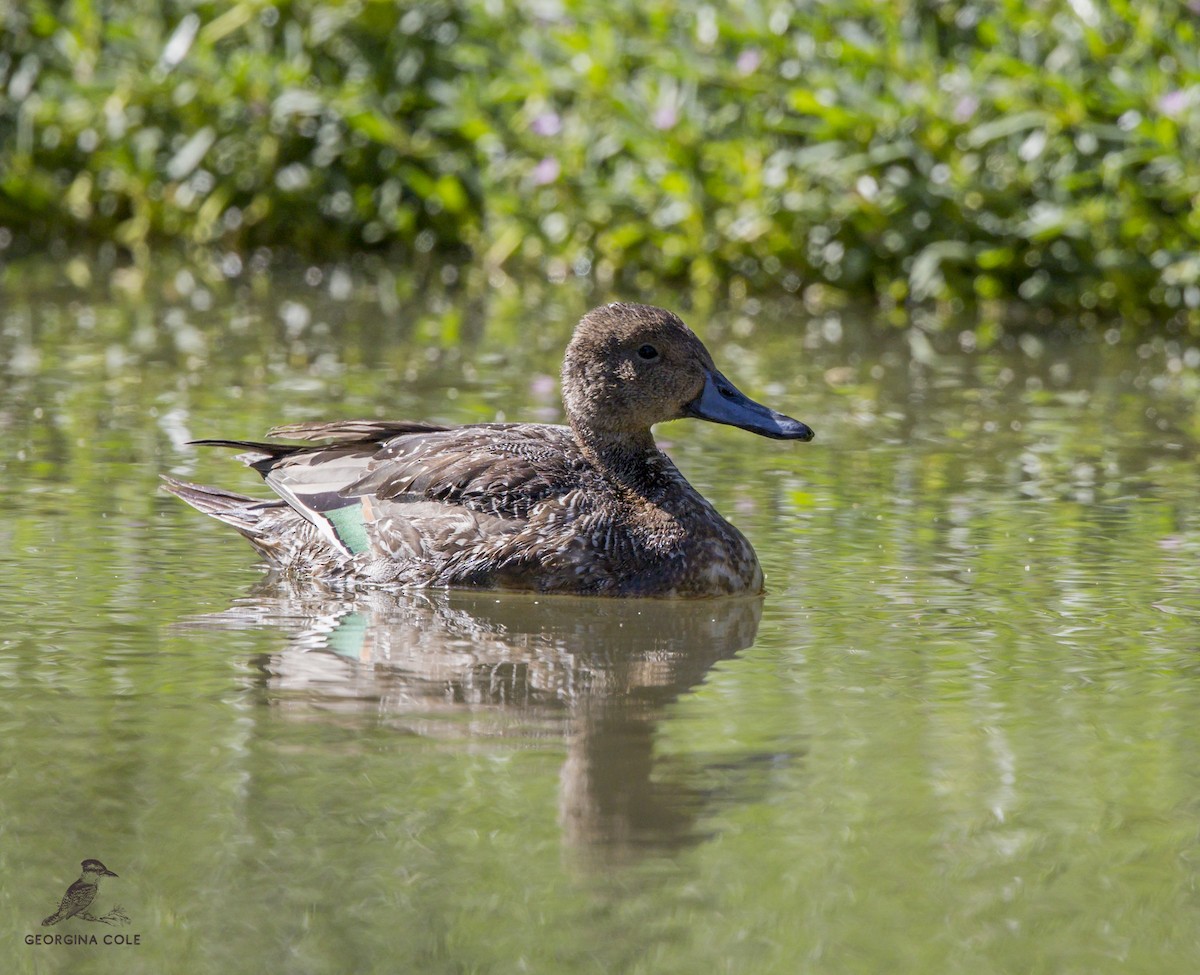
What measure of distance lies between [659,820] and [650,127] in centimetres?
991

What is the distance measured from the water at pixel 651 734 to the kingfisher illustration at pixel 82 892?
3 cm

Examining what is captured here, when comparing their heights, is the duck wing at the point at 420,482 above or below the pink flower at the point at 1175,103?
below

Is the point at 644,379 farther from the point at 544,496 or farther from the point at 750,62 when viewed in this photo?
the point at 750,62

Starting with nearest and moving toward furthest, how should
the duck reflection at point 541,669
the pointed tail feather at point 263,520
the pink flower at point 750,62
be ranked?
the duck reflection at point 541,669 < the pointed tail feather at point 263,520 < the pink flower at point 750,62

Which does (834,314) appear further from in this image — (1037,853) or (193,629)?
(1037,853)

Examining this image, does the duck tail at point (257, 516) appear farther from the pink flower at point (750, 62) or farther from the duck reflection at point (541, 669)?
the pink flower at point (750, 62)

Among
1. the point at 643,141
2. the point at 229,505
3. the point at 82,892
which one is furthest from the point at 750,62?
the point at 82,892

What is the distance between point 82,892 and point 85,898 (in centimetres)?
2

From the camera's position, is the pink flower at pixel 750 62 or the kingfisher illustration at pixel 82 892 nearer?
the kingfisher illustration at pixel 82 892

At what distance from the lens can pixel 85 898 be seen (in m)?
3.99

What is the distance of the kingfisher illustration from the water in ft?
0.10

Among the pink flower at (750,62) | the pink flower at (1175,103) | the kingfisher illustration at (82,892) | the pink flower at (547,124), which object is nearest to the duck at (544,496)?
the kingfisher illustration at (82,892)

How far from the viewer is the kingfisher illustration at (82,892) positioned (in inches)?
155

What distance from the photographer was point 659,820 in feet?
14.5
